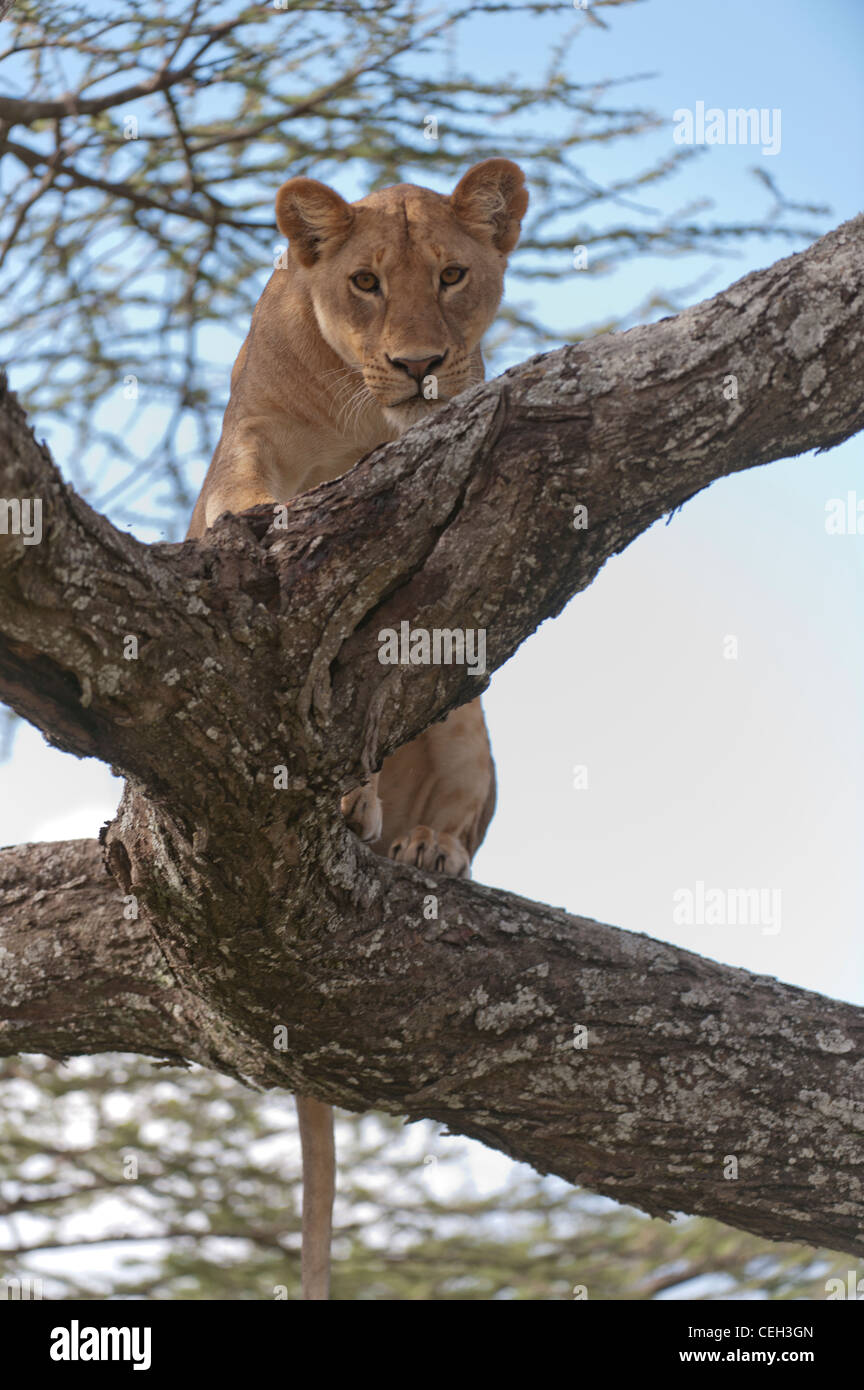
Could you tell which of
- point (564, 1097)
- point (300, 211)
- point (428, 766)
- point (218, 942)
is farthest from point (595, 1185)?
point (300, 211)

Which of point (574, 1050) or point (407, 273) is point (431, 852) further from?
point (407, 273)

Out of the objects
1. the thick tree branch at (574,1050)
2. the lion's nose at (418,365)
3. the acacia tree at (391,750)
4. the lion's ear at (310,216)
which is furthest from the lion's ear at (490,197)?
the thick tree branch at (574,1050)

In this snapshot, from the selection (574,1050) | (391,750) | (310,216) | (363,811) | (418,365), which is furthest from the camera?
(310,216)

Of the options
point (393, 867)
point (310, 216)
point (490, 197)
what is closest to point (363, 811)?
point (393, 867)

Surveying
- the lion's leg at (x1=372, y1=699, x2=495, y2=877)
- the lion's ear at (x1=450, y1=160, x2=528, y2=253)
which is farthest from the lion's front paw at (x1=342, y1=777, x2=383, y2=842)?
the lion's ear at (x1=450, y1=160, x2=528, y2=253)

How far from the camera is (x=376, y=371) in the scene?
13.4 ft

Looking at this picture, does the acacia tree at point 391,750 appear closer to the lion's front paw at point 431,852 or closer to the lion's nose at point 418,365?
the lion's front paw at point 431,852

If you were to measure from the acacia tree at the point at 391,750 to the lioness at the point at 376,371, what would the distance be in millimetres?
782

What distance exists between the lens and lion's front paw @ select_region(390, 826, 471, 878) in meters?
3.89

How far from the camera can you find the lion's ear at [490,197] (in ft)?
14.6

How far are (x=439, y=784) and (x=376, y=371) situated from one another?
3.96 feet

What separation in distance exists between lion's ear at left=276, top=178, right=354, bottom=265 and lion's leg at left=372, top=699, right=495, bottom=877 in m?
1.54

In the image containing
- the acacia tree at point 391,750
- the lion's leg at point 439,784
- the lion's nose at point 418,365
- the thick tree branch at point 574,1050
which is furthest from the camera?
the lion's leg at point 439,784
